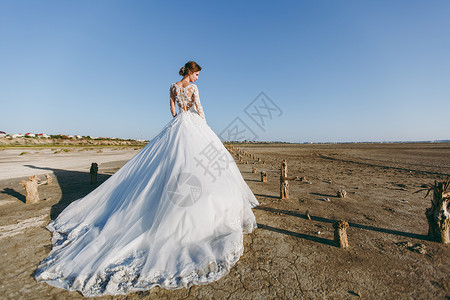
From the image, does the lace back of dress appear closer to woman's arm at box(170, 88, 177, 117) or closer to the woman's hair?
woman's arm at box(170, 88, 177, 117)

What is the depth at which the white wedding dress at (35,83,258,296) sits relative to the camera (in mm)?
2758

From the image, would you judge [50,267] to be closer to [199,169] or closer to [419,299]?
[199,169]

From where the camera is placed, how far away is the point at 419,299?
8.35 ft

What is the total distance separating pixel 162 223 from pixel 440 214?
5.63m

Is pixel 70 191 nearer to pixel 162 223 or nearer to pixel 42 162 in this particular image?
pixel 162 223

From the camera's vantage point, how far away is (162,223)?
3.26 m

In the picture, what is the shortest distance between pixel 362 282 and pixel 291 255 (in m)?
1.10

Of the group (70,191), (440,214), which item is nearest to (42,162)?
(70,191)

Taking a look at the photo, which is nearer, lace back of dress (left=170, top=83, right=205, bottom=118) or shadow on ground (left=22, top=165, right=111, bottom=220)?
lace back of dress (left=170, top=83, right=205, bottom=118)

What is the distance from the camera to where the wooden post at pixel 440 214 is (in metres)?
3.79

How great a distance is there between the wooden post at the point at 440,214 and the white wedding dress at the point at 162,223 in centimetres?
386

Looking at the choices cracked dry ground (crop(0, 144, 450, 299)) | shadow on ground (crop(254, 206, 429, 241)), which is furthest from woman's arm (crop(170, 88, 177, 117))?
shadow on ground (crop(254, 206, 429, 241))

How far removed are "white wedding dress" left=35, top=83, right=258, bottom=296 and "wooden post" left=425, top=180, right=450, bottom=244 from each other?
12.7ft

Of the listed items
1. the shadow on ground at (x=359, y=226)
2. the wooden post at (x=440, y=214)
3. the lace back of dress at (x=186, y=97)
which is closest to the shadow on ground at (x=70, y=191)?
the lace back of dress at (x=186, y=97)
